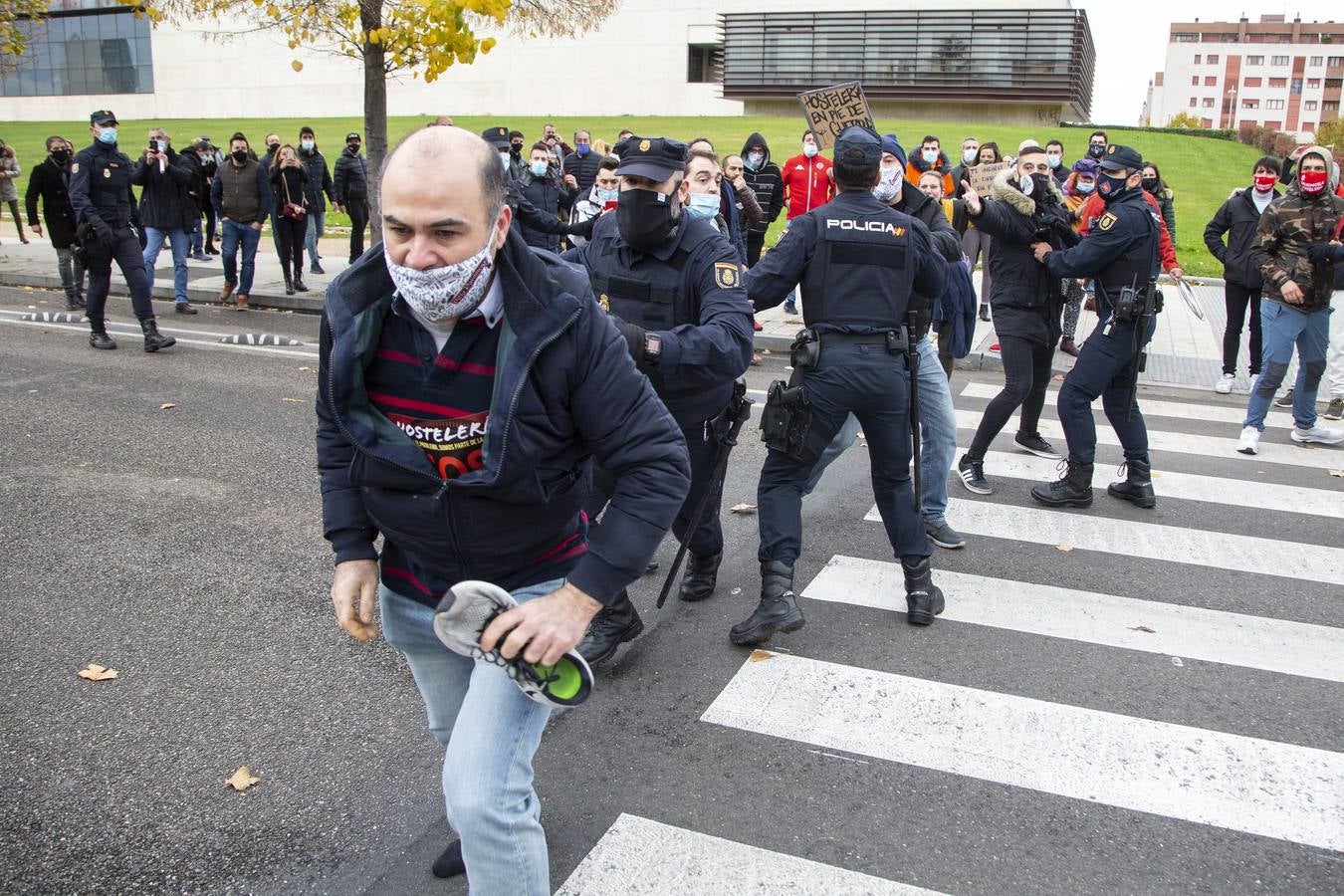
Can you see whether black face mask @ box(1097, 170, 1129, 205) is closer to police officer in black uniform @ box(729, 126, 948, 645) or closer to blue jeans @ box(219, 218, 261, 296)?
police officer in black uniform @ box(729, 126, 948, 645)

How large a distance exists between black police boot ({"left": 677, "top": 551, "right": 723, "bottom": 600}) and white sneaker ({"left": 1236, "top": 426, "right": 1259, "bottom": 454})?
463 cm

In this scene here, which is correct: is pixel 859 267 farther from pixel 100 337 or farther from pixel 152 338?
pixel 100 337

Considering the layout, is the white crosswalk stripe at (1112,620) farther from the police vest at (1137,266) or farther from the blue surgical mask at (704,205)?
the police vest at (1137,266)

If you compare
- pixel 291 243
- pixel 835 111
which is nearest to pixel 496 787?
pixel 835 111

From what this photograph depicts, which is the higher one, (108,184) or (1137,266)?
(108,184)

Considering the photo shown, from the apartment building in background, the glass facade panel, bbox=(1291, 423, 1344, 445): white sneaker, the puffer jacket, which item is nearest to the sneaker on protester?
the puffer jacket

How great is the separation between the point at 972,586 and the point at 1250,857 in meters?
2.12

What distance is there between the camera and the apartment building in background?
12688 cm

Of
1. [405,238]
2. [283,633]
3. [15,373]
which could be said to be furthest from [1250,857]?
[15,373]

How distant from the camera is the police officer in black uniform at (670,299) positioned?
12.7ft

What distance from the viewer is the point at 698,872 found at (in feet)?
9.70

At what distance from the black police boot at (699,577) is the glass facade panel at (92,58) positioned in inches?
2628

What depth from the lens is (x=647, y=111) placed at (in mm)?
55625

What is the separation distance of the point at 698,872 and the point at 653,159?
2.47m
